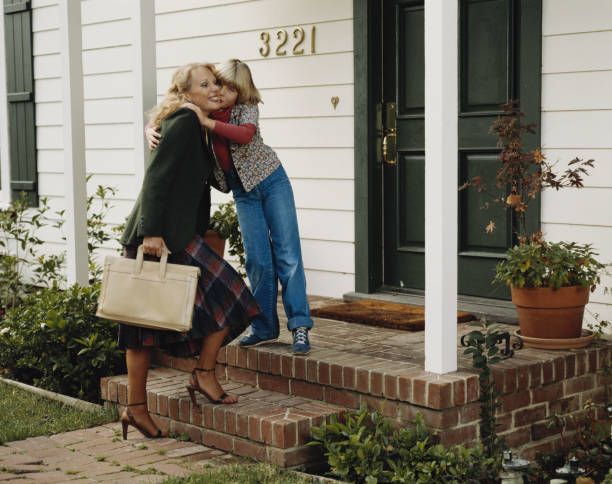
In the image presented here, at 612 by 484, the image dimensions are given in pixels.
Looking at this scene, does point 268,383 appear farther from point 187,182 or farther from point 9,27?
point 9,27

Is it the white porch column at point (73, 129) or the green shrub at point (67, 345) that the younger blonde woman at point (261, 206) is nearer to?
the green shrub at point (67, 345)

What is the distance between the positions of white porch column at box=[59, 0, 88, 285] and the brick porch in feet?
3.95

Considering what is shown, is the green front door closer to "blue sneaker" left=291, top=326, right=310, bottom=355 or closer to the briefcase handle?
"blue sneaker" left=291, top=326, right=310, bottom=355

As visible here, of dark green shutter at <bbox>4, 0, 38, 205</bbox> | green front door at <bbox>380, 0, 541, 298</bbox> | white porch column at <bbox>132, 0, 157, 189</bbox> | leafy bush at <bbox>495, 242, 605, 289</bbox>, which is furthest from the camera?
dark green shutter at <bbox>4, 0, 38, 205</bbox>

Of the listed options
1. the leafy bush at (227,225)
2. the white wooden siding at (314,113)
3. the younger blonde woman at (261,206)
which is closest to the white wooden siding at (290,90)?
the white wooden siding at (314,113)

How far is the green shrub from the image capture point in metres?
5.18

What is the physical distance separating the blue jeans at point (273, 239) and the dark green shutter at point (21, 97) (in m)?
5.01

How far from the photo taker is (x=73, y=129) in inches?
220

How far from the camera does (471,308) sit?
5.25m

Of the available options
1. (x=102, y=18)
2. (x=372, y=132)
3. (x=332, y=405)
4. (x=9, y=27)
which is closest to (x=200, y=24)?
(x=102, y=18)

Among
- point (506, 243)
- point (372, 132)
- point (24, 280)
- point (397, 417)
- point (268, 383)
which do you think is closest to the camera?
point (397, 417)

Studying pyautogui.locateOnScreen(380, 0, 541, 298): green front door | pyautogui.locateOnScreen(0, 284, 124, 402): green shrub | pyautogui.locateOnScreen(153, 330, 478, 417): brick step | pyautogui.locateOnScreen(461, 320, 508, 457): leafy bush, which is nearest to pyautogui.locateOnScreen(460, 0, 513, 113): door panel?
pyautogui.locateOnScreen(380, 0, 541, 298): green front door

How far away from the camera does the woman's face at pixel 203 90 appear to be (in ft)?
13.3

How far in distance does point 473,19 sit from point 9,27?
5.61 metres
